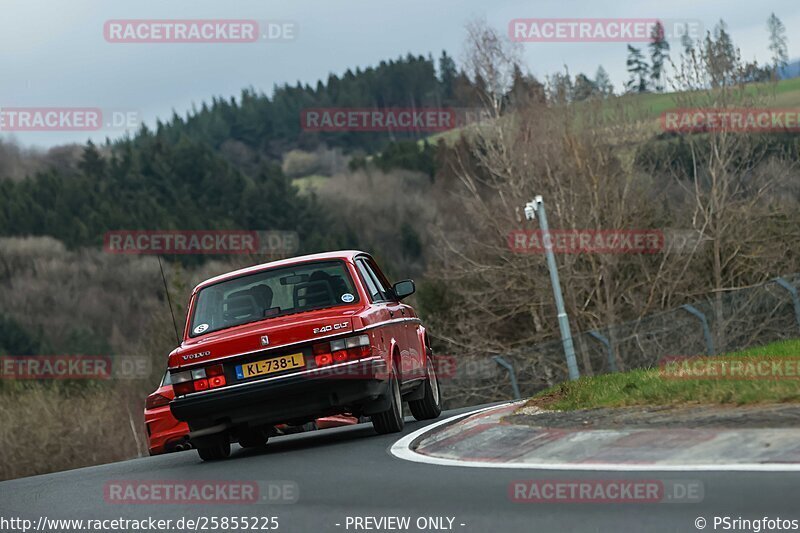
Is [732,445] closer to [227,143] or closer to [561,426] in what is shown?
[561,426]

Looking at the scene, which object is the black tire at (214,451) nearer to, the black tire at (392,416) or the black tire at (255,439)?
the black tire at (255,439)

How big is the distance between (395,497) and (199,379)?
440 cm

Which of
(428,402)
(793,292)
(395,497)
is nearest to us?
(395,497)

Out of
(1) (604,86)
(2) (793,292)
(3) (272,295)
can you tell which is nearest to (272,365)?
(3) (272,295)

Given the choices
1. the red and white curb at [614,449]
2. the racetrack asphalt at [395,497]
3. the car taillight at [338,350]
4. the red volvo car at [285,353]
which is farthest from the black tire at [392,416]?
the red and white curb at [614,449]

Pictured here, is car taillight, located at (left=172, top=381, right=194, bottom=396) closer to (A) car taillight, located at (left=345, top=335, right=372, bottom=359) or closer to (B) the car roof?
(B) the car roof

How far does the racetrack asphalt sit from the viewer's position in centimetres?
682

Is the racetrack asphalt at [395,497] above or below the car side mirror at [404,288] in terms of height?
below

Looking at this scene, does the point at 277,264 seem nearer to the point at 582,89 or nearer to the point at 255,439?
the point at 255,439

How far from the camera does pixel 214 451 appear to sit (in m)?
13.4

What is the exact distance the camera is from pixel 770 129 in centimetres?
5228

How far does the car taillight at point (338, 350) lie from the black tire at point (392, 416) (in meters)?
0.80

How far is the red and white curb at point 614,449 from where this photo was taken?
8.05 m

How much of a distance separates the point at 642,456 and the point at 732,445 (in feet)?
1.94
